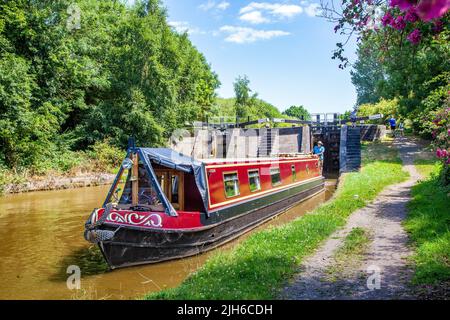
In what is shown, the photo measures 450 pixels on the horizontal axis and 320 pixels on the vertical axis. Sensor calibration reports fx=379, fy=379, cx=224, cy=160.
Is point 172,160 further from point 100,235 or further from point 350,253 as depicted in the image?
point 350,253

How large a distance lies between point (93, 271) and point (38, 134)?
16149 mm

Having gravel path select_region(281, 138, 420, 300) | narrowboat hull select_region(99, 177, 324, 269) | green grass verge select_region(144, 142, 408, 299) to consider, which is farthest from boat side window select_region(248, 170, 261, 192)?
gravel path select_region(281, 138, 420, 300)

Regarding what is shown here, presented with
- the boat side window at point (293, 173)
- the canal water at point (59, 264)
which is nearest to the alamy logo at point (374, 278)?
the canal water at point (59, 264)

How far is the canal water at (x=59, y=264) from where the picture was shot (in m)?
6.85

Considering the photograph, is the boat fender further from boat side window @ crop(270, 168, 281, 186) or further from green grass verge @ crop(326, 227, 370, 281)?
boat side window @ crop(270, 168, 281, 186)

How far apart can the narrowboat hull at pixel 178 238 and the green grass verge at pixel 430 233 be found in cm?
431

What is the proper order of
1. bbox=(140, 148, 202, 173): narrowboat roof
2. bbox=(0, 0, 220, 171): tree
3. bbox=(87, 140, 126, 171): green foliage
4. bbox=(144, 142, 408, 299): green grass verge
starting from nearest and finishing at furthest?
1. bbox=(144, 142, 408, 299): green grass verge
2. bbox=(140, 148, 202, 173): narrowboat roof
3. bbox=(0, 0, 220, 171): tree
4. bbox=(87, 140, 126, 171): green foliage

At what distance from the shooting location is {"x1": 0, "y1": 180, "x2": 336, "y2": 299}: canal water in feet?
22.5

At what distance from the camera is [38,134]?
21484mm

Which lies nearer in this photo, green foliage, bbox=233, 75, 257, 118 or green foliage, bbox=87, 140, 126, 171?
green foliage, bbox=87, 140, 126, 171

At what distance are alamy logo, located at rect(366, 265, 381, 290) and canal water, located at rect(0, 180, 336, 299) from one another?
11.6ft

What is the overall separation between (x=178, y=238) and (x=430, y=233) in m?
5.19

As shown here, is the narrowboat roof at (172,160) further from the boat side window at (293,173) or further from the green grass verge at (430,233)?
the boat side window at (293,173)

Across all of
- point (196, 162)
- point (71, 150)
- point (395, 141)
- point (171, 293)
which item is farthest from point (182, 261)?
point (395, 141)
